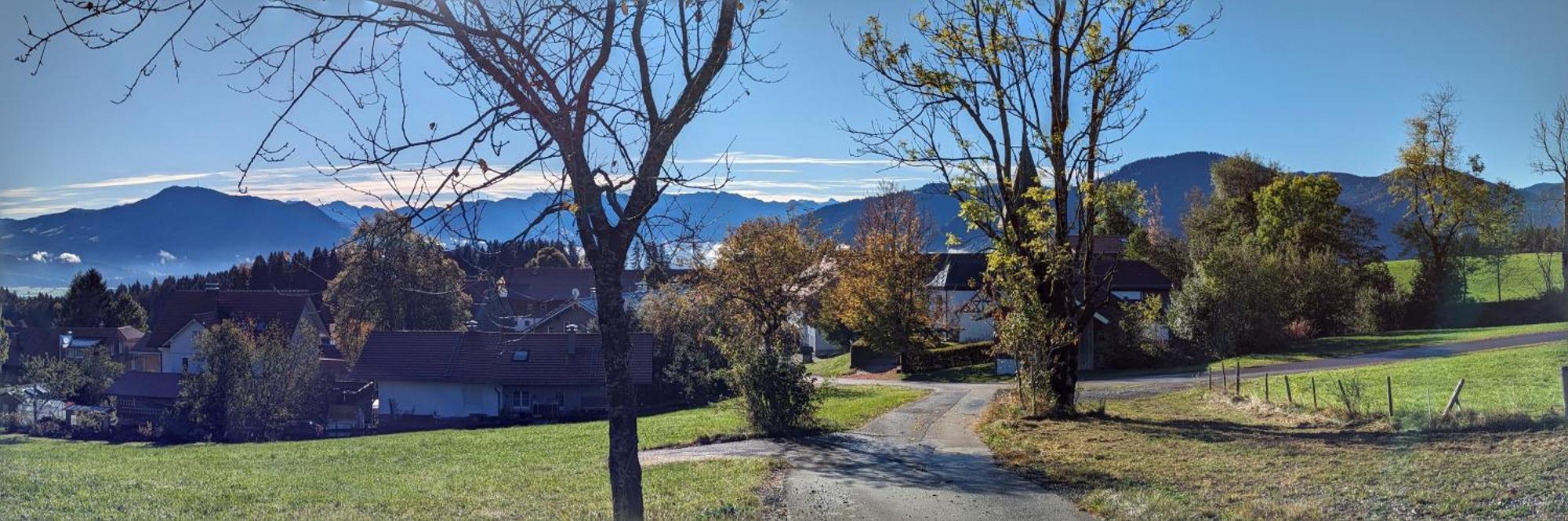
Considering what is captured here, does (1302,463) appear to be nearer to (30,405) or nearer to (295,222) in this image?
(30,405)

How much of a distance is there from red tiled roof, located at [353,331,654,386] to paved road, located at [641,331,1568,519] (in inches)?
712

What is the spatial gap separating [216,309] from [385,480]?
46866 millimetres

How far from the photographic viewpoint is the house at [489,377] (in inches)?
1565

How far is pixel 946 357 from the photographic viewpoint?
46.9 metres

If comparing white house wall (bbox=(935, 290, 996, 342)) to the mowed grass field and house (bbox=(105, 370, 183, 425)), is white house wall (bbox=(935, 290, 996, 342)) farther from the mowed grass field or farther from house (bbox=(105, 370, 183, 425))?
house (bbox=(105, 370, 183, 425))

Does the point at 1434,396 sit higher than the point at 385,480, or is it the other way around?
the point at 1434,396

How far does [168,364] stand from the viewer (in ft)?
181

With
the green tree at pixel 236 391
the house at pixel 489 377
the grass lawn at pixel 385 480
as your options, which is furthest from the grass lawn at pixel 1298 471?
the green tree at pixel 236 391

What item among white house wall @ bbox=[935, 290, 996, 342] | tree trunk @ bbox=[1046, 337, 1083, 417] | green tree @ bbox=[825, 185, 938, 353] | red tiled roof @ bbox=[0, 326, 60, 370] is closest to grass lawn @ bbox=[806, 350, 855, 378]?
Result: green tree @ bbox=[825, 185, 938, 353]

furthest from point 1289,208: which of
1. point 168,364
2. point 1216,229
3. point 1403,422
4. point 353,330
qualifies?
point 168,364

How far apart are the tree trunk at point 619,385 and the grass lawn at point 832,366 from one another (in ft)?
128

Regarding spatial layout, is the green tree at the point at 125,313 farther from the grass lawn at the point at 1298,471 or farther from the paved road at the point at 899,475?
the grass lawn at the point at 1298,471

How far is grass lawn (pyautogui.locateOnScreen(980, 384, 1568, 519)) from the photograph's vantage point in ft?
28.0

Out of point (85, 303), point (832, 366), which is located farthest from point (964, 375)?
point (85, 303)
